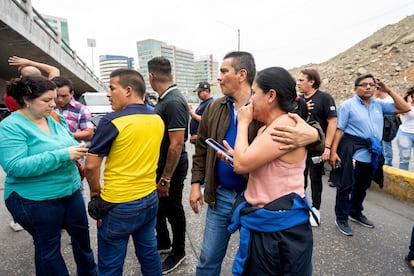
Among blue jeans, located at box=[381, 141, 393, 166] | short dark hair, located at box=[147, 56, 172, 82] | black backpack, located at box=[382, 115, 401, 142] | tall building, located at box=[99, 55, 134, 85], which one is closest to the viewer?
short dark hair, located at box=[147, 56, 172, 82]

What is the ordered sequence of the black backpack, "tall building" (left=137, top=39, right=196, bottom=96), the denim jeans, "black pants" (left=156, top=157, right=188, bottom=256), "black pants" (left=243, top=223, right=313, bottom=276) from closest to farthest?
1. "black pants" (left=243, top=223, right=313, bottom=276)
2. "black pants" (left=156, top=157, right=188, bottom=256)
3. the denim jeans
4. the black backpack
5. "tall building" (left=137, top=39, right=196, bottom=96)

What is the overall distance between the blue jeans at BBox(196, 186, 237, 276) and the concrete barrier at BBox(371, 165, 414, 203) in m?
3.64

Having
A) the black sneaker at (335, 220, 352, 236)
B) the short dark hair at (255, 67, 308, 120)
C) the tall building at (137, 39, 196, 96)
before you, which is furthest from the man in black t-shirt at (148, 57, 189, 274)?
the tall building at (137, 39, 196, 96)

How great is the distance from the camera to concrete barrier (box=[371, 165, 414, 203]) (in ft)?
12.4

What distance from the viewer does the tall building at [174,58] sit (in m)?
101

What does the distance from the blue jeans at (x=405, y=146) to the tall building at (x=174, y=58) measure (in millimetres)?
94598

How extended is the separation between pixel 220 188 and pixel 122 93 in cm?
102

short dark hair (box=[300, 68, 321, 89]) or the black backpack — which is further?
the black backpack

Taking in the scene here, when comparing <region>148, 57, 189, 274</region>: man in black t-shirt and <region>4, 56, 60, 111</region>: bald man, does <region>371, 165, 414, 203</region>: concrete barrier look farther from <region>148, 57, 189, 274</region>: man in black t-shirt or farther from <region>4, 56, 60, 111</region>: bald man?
<region>4, 56, 60, 111</region>: bald man

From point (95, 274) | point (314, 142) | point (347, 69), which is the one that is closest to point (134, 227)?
point (95, 274)

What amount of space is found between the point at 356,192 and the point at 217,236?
240 cm

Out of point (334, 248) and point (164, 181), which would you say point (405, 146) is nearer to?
point (334, 248)

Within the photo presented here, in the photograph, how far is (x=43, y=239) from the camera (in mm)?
1782

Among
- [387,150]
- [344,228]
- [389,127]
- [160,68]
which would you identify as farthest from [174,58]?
[344,228]
